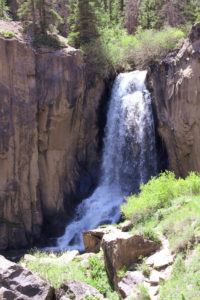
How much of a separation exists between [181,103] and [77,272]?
11030 mm

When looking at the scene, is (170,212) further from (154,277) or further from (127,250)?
(154,277)

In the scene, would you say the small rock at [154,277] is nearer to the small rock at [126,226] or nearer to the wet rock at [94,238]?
the small rock at [126,226]

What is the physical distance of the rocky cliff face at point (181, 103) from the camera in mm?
14891

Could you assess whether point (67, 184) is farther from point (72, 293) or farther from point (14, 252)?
point (72, 293)

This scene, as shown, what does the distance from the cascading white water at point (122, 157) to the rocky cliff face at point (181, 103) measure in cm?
117

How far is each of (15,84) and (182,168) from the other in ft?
34.4

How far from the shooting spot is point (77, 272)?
7543mm

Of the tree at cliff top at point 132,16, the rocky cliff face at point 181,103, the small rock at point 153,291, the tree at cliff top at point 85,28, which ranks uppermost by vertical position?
the tree at cliff top at point 132,16

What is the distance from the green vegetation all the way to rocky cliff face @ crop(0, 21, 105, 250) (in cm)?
823

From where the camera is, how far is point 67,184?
60.4 feet

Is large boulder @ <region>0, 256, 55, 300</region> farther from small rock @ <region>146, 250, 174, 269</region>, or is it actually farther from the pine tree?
the pine tree

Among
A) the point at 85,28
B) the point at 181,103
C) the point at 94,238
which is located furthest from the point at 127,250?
the point at 85,28

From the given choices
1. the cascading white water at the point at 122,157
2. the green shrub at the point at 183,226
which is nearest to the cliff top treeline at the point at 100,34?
the cascading white water at the point at 122,157

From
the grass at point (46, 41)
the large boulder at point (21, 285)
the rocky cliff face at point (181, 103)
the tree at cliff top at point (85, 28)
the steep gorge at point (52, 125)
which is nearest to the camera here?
the large boulder at point (21, 285)
